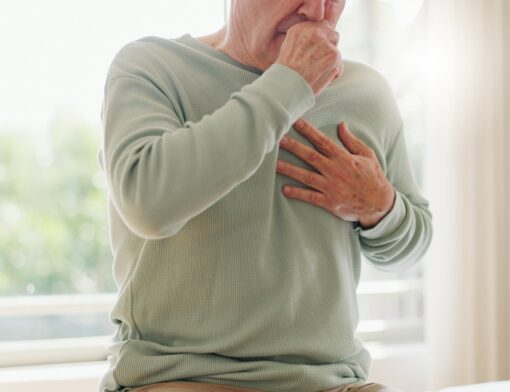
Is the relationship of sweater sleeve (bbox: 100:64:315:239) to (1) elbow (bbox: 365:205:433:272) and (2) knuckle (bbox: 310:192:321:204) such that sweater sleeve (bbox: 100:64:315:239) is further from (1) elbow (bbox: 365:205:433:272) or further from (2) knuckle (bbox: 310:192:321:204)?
(1) elbow (bbox: 365:205:433:272)

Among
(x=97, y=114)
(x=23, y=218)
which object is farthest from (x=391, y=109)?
(x=23, y=218)

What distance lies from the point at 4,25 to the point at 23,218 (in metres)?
0.58

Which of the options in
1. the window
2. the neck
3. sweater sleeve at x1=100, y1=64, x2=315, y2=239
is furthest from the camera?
the window

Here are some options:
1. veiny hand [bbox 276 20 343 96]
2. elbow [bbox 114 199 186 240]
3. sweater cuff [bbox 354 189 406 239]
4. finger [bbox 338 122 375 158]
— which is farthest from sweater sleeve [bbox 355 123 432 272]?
elbow [bbox 114 199 186 240]

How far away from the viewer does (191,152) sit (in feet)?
3.21

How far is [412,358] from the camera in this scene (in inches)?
87.1

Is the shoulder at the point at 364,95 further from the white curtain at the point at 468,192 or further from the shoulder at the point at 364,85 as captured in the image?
the white curtain at the point at 468,192

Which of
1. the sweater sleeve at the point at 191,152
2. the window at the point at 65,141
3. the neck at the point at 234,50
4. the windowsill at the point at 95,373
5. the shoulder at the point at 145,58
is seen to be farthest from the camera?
the window at the point at 65,141

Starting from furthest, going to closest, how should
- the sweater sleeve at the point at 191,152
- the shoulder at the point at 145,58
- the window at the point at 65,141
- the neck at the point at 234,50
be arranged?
the window at the point at 65,141 → the neck at the point at 234,50 → the shoulder at the point at 145,58 → the sweater sleeve at the point at 191,152

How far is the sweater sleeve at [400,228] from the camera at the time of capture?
128 centimetres

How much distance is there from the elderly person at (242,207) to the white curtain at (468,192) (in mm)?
958

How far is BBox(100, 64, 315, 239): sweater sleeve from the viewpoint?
97 centimetres

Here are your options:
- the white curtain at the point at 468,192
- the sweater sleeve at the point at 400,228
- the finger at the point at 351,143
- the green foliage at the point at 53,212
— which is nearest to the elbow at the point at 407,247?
the sweater sleeve at the point at 400,228

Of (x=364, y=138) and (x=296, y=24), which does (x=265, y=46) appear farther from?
(x=364, y=138)
